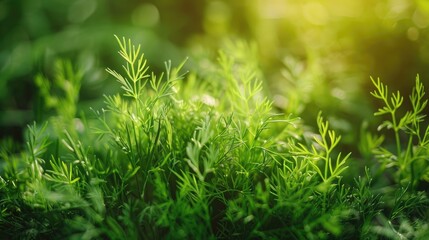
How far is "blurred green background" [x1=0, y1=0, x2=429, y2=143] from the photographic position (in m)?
0.81

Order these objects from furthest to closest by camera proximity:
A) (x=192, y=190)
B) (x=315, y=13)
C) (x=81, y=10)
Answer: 1. (x=81, y=10)
2. (x=315, y=13)
3. (x=192, y=190)

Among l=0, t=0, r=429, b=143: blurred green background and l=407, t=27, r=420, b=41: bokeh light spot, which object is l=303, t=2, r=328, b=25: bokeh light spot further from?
l=407, t=27, r=420, b=41: bokeh light spot

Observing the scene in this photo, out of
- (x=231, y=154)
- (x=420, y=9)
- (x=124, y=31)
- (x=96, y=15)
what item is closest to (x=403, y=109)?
(x=420, y=9)

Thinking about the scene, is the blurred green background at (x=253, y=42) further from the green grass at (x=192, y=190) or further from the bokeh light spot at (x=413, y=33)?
the green grass at (x=192, y=190)

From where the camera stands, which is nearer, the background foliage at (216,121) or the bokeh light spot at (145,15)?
the background foliage at (216,121)

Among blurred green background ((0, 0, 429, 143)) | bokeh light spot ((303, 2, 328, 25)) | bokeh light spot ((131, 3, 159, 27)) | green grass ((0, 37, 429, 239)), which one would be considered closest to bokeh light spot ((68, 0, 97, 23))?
blurred green background ((0, 0, 429, 143))

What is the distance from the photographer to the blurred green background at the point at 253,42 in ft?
2.64

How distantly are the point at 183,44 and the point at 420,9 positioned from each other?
60 cm

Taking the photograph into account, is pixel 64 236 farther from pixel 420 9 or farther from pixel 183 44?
pixel 183 44

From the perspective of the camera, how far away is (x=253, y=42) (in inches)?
34.5

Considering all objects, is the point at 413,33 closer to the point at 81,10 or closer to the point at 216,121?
the point at 216,121

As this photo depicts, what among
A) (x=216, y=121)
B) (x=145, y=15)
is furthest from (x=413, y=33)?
(x=145, y=15)

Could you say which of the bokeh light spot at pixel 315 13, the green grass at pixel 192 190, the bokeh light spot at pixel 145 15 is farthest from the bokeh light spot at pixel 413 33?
the bokeh light spot at pixel 145 15

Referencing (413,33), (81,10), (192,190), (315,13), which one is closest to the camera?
(192,190)
